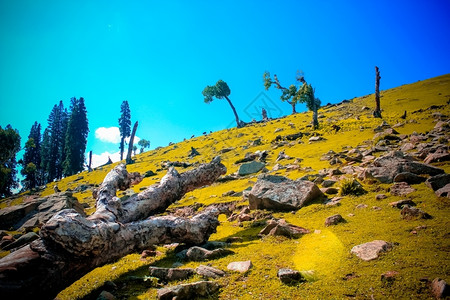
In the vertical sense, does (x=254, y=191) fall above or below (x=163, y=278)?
above

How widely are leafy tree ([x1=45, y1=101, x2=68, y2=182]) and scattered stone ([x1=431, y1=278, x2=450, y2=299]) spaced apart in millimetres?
82865

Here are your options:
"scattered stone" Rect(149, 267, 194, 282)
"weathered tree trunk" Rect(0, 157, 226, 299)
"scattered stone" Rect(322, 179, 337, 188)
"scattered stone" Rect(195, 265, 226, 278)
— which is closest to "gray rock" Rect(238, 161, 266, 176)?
"scattered stone" Rect(322, 179, 337, 188)

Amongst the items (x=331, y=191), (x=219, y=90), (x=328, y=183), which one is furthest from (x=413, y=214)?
(x=219, y=90)

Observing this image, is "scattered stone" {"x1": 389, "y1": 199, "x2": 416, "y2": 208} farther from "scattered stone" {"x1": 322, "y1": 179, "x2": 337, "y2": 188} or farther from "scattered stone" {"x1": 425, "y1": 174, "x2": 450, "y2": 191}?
"scattered stone" {"x1": 322, "y1": 179, "x2": 337, "y2": 188}

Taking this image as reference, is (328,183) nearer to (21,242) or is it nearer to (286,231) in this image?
(286,231)

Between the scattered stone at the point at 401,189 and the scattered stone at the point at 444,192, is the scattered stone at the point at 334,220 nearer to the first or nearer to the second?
the scattered stone at the point at 401,189

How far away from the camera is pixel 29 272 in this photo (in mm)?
4148

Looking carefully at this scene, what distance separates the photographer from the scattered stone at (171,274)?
197 inches

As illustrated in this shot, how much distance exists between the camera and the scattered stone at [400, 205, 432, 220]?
597cm

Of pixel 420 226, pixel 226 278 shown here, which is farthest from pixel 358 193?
pixel 226 278

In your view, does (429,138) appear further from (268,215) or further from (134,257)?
(134,257)

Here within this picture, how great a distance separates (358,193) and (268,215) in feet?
11.7

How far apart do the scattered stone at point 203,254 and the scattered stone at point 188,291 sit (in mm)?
1674

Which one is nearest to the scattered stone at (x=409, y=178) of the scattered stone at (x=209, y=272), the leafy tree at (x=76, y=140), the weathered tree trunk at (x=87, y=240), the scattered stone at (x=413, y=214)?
the scattered stone at (x=413, y=214)
